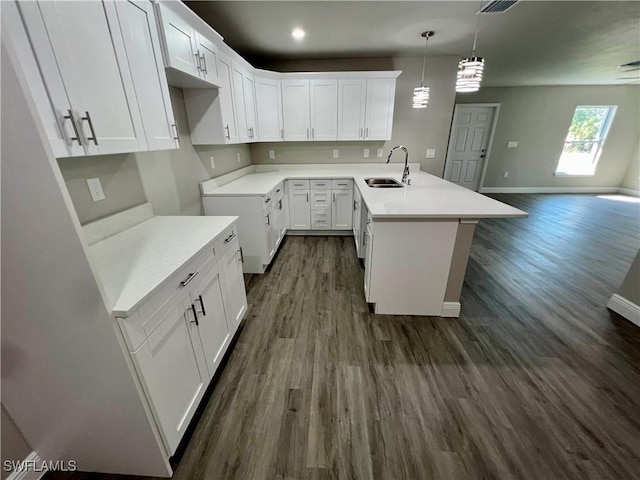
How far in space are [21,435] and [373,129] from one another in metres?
4.08

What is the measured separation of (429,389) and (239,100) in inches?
→ 121

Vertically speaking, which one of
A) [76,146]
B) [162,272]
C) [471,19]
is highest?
[471,19]

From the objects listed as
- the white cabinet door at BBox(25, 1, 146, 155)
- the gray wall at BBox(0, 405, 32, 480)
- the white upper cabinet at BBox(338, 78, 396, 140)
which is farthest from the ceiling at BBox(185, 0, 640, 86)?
the gray wall at BBox(0, 405, 32, 480)

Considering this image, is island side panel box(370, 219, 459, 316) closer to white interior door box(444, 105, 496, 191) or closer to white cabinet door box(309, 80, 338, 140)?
white cabinet door box(309, 80, 338, 140)

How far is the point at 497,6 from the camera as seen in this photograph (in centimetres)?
207

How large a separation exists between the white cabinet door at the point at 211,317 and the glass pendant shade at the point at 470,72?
217cm

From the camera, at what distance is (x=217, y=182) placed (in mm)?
2762

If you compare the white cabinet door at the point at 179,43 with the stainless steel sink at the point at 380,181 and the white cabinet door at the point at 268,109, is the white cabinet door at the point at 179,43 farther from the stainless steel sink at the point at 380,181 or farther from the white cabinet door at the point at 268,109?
the stainless steel sink at the point at 380,181

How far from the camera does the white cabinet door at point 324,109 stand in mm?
3480

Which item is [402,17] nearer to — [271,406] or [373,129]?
[373,129]

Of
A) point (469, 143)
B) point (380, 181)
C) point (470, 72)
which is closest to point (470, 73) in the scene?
point (470, 72)

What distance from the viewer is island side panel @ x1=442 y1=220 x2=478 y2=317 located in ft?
6.08

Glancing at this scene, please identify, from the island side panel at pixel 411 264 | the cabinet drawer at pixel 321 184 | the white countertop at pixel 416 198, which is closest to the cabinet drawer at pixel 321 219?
the cabinet drawer at pixel 321 184

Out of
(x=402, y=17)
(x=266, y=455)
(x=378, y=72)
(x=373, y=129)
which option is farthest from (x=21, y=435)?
(x=378, y=72)
